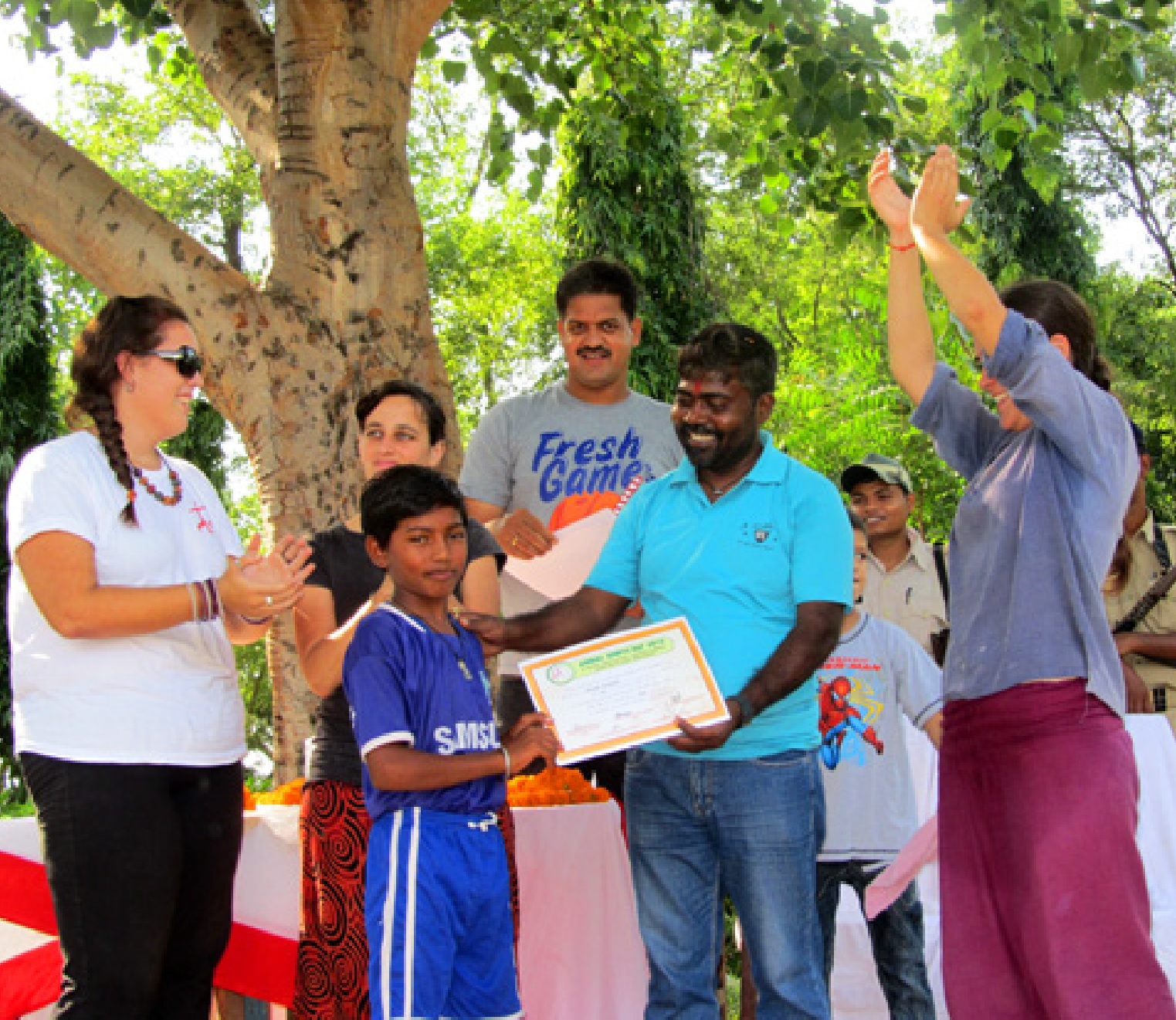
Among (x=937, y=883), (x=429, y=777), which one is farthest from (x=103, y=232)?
(x=937, y=883)

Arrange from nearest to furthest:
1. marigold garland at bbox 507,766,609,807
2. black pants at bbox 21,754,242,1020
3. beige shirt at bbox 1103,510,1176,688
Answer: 1. black pants at bbox 21,754,242,1020
2. marigold garland at bbox 507,766,609,807
3. beige shirt at bbox 1103,510,1176,688

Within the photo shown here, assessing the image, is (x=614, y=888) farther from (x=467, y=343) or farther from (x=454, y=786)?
(x=467, y=343)

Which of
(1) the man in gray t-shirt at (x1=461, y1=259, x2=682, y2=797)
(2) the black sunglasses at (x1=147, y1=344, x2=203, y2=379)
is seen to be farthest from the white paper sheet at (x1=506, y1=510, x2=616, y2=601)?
(2) the black sunglasses at (x1=147, y1=344, x2=203, y2=379)

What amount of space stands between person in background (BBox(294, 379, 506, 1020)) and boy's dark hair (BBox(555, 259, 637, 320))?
1.34 meters

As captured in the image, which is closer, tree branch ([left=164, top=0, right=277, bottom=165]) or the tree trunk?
the tree trunk

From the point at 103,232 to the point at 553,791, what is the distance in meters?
2.97

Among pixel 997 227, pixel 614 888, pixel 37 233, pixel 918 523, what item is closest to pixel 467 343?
pixel 997 227

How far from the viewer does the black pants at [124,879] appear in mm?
2854

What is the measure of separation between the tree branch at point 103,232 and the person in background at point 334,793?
2177 mm

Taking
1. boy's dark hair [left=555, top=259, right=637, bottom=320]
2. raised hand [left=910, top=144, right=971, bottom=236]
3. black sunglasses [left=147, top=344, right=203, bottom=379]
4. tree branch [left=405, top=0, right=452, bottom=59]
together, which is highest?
tree branch [left=405, top=0, right=452, bottom=59]

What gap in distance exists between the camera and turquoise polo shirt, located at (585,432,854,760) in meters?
3.36

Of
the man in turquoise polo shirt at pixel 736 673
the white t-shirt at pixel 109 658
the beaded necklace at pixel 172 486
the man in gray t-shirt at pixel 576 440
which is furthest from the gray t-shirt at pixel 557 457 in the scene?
the white t-shirt at pixel 109 658

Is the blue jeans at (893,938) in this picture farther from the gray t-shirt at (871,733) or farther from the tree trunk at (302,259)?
the tree trunk at (302,259)

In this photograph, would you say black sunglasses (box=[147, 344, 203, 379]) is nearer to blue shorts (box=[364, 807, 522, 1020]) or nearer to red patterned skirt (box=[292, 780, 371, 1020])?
red patterned skirt (box=[292, 780, 371, 1020])
